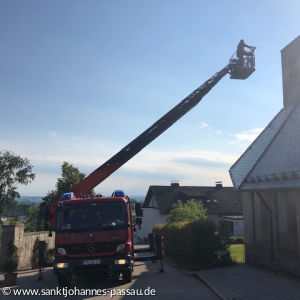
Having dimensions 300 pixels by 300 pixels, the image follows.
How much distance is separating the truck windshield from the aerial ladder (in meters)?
2.19

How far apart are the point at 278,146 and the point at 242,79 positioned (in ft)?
12.8

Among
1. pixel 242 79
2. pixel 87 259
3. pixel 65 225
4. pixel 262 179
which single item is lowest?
pixel 87 259

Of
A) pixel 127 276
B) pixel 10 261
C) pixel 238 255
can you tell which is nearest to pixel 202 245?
pixel 127 276

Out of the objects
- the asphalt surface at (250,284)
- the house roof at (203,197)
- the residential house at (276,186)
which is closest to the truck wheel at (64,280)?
the asphalt surface at (250,284)

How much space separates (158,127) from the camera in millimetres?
15289

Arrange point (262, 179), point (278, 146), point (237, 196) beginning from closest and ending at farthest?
point (262, 179), point (278, 146), point (237, 196)

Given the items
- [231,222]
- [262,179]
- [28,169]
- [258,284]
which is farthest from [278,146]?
[231,222]

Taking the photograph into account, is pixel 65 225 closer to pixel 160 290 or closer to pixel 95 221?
pixel 95 221

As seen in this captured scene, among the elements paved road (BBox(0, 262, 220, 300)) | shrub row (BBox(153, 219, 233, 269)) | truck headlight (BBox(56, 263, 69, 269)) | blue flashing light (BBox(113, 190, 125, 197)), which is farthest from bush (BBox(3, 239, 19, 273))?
shrub row (BBox(153, 219, 233, 269))

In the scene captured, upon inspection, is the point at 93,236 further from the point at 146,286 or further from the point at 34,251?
the point at 34,251

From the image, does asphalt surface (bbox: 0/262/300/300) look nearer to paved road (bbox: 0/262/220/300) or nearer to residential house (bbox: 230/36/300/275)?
paved road (bbox: 0/262/220/300)

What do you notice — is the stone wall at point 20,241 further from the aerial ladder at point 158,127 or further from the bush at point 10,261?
the bush at point 10,261

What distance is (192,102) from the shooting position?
15766 mm

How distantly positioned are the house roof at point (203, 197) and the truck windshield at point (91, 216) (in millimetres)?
34421
